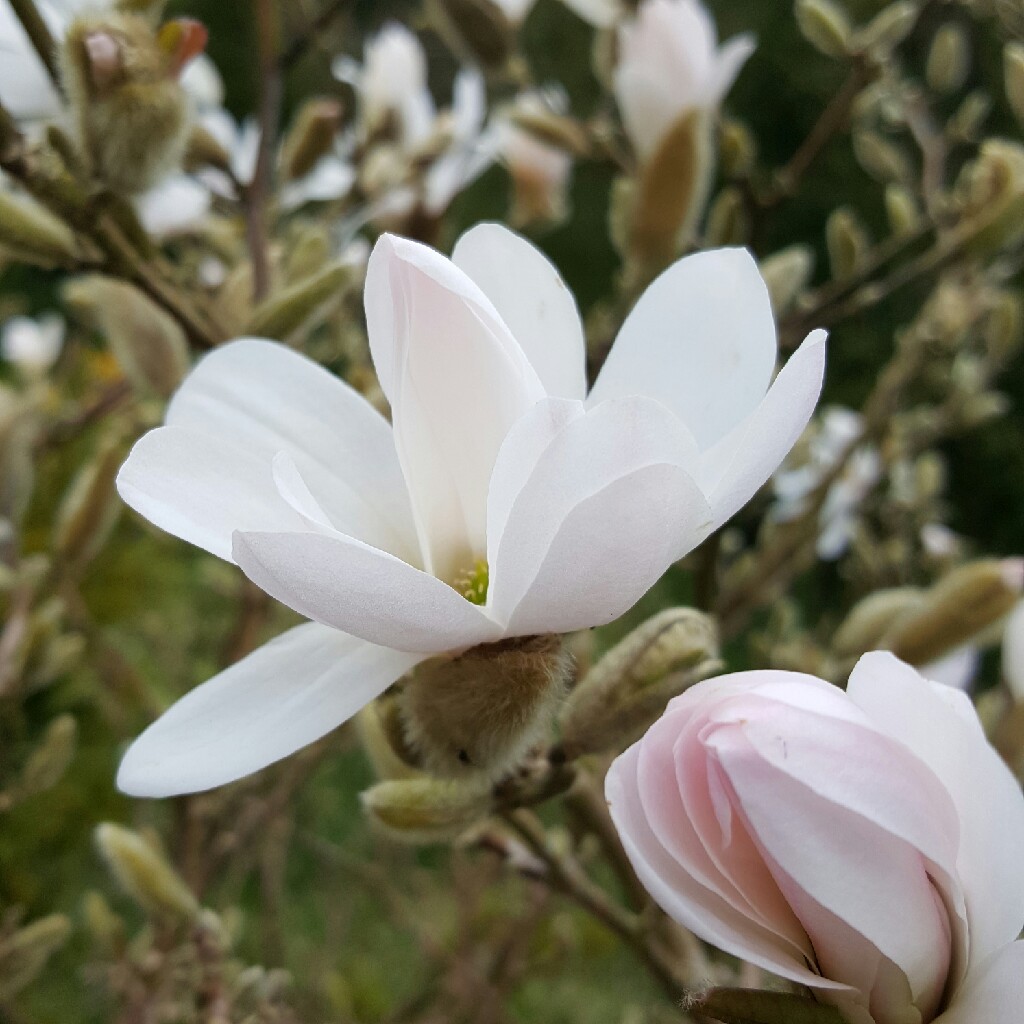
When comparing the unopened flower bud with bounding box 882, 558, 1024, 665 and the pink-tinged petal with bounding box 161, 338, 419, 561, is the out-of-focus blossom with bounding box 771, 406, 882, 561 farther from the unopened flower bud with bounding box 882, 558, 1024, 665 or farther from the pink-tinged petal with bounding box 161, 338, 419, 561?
the pink-tinged petal with bounding box 161, 338, 419, 561

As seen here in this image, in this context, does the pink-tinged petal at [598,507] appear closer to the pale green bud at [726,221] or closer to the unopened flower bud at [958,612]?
the unopened flower bud at [958,612]

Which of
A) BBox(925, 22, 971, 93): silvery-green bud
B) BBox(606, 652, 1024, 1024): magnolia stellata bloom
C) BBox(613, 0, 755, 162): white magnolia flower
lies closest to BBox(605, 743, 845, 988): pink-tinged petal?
BBox(606, 652, 1024, 1024): magnolia stellata bloom

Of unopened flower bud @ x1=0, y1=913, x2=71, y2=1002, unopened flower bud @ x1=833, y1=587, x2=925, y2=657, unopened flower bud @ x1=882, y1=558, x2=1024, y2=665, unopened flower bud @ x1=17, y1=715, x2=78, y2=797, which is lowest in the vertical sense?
unopened flower bud @ x1=0, y1=913, x2=71, y2=1002

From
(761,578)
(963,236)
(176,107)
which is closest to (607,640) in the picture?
(761,578)

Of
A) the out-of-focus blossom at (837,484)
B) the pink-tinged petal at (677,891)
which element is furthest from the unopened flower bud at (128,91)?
the out-of-focus blossom at (837,484)

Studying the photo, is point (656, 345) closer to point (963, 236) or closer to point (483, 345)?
point (483, 345)
